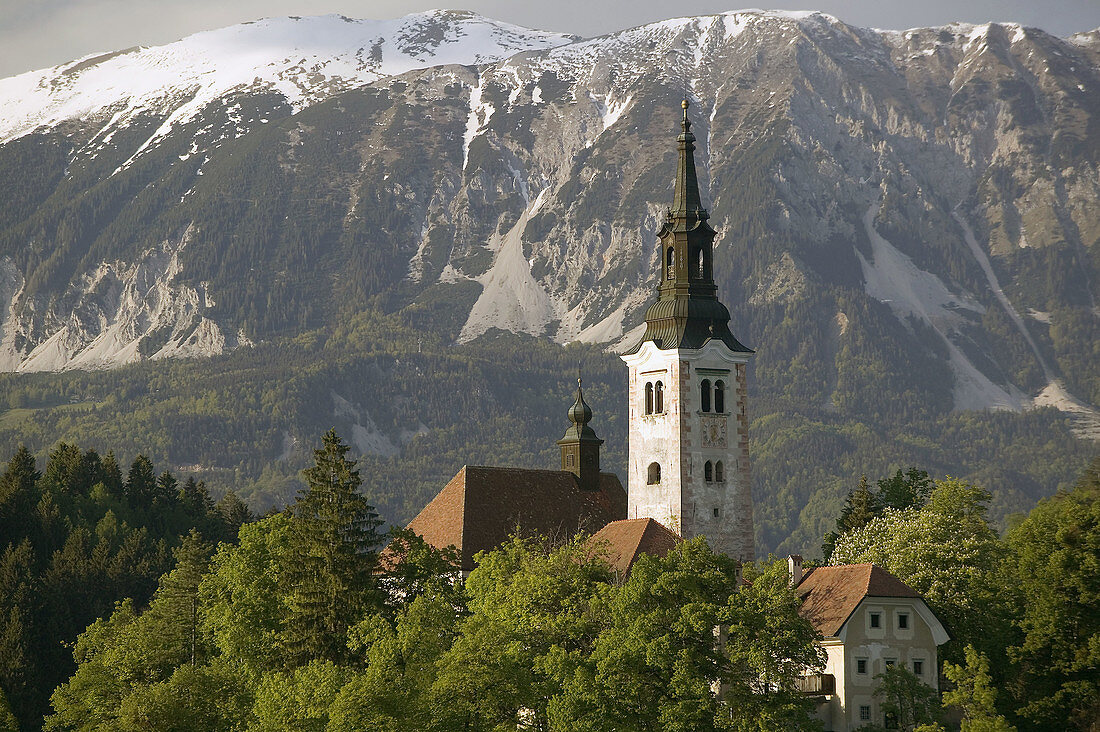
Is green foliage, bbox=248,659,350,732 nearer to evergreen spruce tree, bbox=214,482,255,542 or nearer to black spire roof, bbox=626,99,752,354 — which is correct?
black spire roof, bbox=626,99,752,354

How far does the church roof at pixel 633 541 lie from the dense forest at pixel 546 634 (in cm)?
A: 344

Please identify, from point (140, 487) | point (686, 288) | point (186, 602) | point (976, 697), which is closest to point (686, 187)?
point (686, 288)

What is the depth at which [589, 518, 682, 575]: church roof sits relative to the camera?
8981 cm

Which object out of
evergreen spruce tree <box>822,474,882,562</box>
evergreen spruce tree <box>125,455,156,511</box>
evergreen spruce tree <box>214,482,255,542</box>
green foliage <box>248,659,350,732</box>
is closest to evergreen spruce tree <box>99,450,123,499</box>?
evergreen spruce tree <box>125,455,156,511</box>

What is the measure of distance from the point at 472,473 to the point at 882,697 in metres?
26.3

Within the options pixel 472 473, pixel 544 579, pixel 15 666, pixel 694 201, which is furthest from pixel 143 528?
pixel 544 579

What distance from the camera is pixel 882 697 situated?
3314 inches

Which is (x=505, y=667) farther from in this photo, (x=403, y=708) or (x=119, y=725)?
(x=119, y=725)

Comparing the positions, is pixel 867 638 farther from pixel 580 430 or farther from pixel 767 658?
pixel 580 430

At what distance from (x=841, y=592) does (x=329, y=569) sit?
78.4ft

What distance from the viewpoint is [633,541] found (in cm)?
9194

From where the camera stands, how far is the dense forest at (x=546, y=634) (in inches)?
2783

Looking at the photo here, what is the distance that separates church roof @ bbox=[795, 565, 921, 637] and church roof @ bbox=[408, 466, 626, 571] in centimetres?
1486

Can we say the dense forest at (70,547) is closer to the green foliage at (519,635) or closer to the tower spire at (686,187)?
the green foliage at (519,635)
